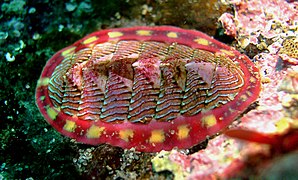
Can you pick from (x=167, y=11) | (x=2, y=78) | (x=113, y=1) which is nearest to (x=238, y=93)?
(x=167, y=11)

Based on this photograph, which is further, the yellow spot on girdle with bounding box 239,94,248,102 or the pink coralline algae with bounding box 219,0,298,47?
the pink coralline algae with bounding box 219,0,298,47

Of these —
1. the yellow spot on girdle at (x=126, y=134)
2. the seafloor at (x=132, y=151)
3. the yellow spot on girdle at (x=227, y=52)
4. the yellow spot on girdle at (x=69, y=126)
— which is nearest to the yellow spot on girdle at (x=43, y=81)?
the seafloor at (x=132, y=151)

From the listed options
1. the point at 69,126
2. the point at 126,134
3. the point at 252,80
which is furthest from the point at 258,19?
the point at 69,126

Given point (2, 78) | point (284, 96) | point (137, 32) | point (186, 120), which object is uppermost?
point (284, 96)

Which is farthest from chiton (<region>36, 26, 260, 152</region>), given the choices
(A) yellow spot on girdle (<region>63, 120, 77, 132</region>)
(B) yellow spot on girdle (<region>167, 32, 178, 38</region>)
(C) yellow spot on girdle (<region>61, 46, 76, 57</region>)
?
(C) yellow spot on girdle (<region>61, 46, 76, 57</region>)

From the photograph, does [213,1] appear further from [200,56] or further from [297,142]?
[297,142]

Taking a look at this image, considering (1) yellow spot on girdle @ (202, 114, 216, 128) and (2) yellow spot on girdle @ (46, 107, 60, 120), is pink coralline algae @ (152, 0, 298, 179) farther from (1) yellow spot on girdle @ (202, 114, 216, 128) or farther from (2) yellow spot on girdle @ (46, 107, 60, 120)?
(2) yellow spot on girdle @ (46, 107, 60, 120)

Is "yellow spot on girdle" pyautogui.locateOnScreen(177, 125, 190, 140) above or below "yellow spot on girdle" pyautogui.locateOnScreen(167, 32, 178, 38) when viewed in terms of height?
below
